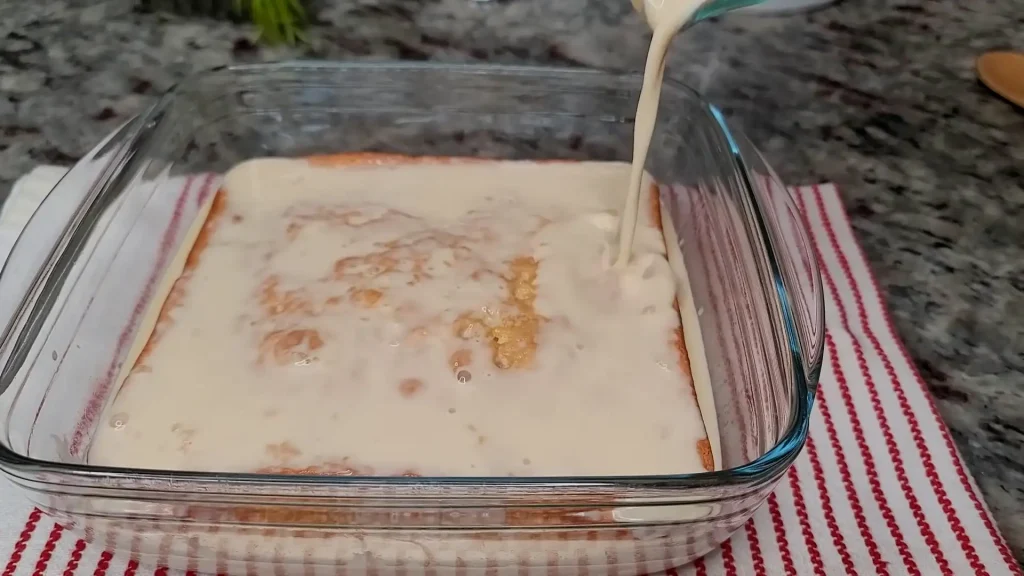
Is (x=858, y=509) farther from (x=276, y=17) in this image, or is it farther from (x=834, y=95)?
(x=276, y=17)

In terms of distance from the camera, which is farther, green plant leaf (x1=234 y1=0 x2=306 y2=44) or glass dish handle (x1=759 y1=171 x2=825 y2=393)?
green plant leaf (x1=234 y1=0 x2=306 y2=44)

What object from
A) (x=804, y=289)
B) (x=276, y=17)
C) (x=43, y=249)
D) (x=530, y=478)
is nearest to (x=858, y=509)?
(x=804, y=289)

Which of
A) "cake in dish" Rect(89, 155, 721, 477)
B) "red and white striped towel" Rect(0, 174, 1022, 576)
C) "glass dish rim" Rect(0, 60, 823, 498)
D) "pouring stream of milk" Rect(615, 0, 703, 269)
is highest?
"pouring stream of milk" Rect(615, 0, 703, 269)

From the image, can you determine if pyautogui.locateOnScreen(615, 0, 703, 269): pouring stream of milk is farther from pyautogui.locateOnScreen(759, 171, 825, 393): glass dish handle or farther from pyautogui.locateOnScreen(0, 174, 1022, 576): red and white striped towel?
pyautogui.locateOnScreen(0, 174, 1022, 576): red and white striped towel

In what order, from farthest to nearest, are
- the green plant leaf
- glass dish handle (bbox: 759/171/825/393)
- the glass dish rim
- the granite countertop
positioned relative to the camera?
1. the green plant leaf
2. the granite countertop
3. glass dish handle (bbox: 759/171/825/393)
4. the glass dish rim

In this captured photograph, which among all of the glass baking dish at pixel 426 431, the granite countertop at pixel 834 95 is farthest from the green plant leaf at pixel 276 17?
the glass baking dish at pixel 426 431

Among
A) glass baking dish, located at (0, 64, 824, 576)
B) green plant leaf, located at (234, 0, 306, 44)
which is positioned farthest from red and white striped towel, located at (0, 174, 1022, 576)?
green plant leaf, located at (234, 0, 306, 44)

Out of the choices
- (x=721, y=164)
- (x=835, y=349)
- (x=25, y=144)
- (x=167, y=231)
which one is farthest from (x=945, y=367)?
(x=25, y=144)

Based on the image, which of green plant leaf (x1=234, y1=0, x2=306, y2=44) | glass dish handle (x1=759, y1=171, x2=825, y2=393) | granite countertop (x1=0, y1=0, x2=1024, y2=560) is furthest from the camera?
green plant leaf (x1=234, y1=0, x2=306, y2=44)
